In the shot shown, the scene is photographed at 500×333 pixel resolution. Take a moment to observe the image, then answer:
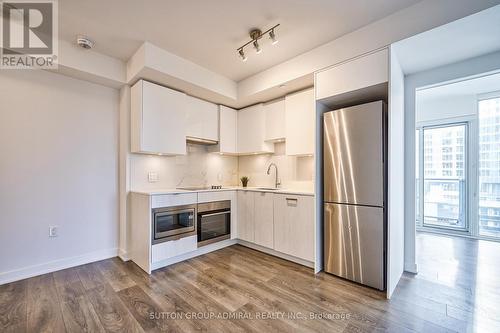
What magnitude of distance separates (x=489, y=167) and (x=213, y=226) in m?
4.96

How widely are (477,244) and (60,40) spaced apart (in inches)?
259

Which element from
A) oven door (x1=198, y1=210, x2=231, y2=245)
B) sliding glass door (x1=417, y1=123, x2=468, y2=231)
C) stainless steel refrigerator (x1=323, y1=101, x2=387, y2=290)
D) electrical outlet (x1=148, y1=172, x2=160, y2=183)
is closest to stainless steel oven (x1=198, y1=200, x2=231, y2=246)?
oven door (x1=198, y1=210, x2=231, y2=245)

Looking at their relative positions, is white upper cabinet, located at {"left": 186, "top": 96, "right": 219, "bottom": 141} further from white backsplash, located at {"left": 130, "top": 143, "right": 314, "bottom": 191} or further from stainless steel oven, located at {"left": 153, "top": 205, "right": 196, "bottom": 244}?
stainless steel oven, located at {"left": 153, "top": 205, "right": 196, "bottom": 244}

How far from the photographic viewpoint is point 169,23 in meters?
2.20

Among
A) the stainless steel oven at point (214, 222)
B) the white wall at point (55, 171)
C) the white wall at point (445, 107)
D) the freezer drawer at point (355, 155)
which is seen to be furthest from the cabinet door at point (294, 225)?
the white wall at point (445, 107)

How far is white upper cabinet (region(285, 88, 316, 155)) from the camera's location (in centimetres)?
293

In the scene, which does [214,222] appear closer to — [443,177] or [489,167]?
[443,177]

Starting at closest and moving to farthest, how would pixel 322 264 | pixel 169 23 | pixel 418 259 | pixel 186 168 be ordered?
pixel 169 23 < pixel 322 264 < pixel 418 259 < pixel 186 168

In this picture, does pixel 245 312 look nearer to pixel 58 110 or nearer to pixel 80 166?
pixel 80 166

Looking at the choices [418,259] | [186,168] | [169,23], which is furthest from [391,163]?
[186,168]

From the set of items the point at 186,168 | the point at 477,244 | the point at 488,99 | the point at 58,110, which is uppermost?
the point at 488,99

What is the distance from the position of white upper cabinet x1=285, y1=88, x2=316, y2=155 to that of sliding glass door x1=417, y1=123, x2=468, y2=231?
10.8 ft

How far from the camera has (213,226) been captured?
322 cm

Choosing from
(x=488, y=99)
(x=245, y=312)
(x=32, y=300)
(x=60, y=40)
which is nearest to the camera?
(x=245, y=312)
